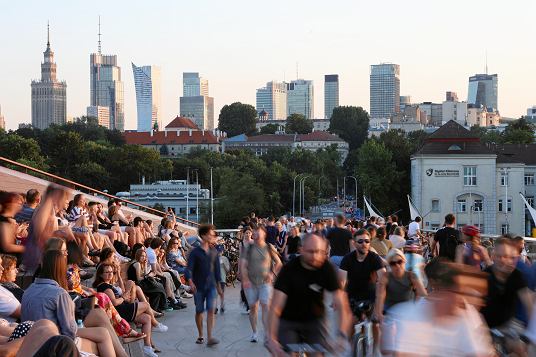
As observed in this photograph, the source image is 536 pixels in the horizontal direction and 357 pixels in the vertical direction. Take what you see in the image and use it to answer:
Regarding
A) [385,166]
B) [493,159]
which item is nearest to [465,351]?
[493,159]

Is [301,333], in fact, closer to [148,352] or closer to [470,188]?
Answer: [148,352]

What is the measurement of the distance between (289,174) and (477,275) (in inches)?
4422

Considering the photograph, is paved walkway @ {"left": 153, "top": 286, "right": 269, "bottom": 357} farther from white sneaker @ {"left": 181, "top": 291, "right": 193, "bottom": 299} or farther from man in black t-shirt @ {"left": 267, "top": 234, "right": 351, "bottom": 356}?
man in black t-shirt @ {"left": 267, "top": 234, "right": 351, "bottom": 356}

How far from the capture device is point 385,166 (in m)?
90.9

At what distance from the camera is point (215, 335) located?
14750mm

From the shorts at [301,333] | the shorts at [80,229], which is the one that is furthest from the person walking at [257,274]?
the shorts at [301,333]

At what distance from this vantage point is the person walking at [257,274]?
13828 mm

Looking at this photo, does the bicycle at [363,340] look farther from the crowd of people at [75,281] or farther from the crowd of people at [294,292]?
the crowd of people at [75,281]

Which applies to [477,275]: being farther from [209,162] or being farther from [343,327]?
[209,162]

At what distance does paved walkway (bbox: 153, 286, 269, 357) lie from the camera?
13.3 metres

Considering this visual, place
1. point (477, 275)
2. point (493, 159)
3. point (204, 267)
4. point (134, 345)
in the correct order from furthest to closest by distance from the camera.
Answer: point (493, 159), point (204, 267), point (134, 345), point (477, 275)

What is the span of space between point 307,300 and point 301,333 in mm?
305

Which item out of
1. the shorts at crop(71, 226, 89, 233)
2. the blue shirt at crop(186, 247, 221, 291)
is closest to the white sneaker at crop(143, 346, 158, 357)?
the blue shirt at crop(186, 247, 221, 291)

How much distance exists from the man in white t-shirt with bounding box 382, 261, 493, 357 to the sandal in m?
6.41
